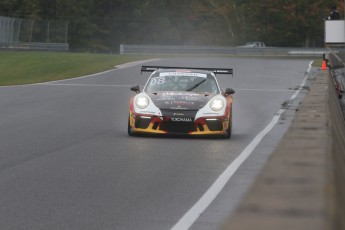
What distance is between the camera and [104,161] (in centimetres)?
1203

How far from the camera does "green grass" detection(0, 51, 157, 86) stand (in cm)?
3853

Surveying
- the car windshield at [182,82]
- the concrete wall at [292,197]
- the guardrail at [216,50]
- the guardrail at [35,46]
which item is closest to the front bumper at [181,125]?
the car windshield at [182,82]

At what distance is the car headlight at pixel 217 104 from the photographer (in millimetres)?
15516

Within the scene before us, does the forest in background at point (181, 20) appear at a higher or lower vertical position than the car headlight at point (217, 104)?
higher

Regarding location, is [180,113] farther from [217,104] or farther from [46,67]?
[46,67]

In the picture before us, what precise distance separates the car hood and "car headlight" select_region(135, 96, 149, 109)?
12cm

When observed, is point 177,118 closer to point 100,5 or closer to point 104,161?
point 104,161

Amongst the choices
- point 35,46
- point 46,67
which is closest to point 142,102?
point 46,67

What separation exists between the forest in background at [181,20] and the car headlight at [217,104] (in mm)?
67862

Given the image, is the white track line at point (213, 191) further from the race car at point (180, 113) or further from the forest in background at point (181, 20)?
the forest in background at point (181, 20)

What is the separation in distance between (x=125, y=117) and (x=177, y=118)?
5133 mm

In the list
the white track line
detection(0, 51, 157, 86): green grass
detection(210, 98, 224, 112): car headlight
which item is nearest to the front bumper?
detection(210, 98, 224, 112): car headlight

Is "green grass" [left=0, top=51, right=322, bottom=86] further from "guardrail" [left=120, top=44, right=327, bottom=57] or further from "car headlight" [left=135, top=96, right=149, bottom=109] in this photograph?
"car headlight" [left=135, top=96, right=149, bottom=109]

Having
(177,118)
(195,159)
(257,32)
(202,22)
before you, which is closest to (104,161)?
(195,159)
